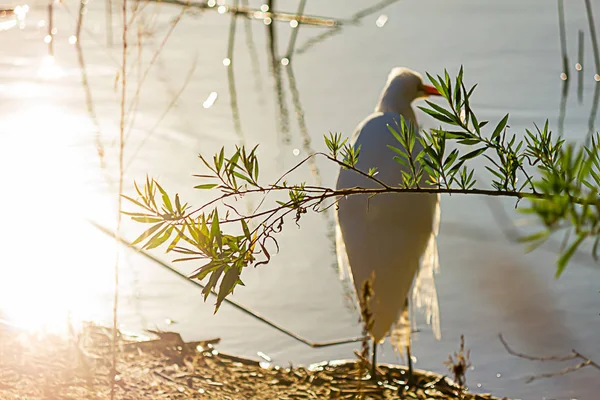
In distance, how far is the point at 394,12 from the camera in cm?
618

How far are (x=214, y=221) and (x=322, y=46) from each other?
466 cm

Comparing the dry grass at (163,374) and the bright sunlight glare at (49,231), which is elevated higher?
the bright sunlight glare at (49,231)

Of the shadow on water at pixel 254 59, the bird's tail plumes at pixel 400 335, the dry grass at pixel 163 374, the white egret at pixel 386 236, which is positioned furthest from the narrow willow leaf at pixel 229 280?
the shadow on water at pixel 254 59

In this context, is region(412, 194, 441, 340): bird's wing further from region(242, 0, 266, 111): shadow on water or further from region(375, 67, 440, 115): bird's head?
region(242, 0, 266, 111): shadow on water

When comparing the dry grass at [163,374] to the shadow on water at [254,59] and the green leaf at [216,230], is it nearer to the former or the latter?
the green leaf at [216,230]

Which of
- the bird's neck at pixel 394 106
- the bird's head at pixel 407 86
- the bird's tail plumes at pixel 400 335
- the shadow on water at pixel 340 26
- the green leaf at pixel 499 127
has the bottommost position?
the bird's tail plumes at pixel 400 335

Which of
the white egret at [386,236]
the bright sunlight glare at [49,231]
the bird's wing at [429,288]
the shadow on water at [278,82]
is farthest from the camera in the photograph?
the shadow on water at [278,82]

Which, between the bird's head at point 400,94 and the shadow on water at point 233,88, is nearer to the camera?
the bird's head at point 400,94

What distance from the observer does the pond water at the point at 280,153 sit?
2.68m

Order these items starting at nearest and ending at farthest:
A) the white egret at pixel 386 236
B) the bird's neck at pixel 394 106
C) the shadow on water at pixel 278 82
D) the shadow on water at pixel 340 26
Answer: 1. the white egret at pixel 386 236
2. the bird's neck at pixel 394 106
3. the shadow on water at pixel 278 82
4. the shadow on water at pixel 340 26

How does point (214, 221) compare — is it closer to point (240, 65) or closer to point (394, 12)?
point (240, 65)

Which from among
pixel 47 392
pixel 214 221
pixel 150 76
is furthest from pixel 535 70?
pixel 214 221

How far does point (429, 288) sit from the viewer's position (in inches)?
113

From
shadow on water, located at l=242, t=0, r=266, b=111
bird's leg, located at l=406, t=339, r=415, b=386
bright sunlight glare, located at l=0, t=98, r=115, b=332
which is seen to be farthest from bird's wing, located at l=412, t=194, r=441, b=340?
shadow on water, located at l=242, t=0, r=266, b=111
